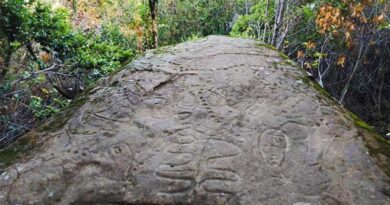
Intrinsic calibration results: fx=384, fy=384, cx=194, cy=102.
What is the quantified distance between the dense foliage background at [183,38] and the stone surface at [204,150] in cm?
137

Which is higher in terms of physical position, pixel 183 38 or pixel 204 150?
pixel 204 150

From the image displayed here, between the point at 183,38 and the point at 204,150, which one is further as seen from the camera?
the point at 183,38

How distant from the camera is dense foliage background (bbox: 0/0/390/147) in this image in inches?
186

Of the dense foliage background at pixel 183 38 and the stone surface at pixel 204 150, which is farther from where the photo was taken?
the dense foliage background at pixel 183 38

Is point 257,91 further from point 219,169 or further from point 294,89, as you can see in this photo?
point 219,169

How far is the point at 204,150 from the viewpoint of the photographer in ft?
7.54

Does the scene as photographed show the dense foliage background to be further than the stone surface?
Yes

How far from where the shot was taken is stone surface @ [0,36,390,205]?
6.82 ft

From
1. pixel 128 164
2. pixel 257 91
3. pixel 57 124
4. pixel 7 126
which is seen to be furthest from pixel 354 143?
pixel 7 126

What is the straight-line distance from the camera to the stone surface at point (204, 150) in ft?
6.82

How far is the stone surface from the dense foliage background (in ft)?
4.49

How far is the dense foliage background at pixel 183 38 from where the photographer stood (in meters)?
4.72

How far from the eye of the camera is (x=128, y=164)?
7.47 feet

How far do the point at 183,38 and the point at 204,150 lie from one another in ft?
26.7
